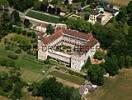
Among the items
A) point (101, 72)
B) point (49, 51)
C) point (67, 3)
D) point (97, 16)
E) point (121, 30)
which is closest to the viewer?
point (101, 72)

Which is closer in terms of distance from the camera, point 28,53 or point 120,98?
point 120,98

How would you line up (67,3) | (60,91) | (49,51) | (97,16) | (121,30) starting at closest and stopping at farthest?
(60,91) → (49,51) → (121,30) → (97,16) → (67,3)

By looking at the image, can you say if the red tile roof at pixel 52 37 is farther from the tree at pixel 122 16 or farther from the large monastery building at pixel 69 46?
the tree at pixel 122 16

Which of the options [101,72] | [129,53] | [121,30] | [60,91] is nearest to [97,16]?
[121,30]

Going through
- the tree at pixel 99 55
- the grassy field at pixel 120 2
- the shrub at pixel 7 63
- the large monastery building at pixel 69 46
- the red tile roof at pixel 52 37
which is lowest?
the shrub at pixel 7 63

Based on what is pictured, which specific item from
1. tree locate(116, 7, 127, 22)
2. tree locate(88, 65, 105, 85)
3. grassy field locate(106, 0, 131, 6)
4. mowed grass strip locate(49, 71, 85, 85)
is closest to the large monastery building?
mowed grass strip locate(49, 71, 85, 85)

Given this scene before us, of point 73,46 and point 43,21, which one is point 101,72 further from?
point 43,21

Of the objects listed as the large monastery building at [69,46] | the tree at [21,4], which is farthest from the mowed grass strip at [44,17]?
the large monastery building at [69,46]
